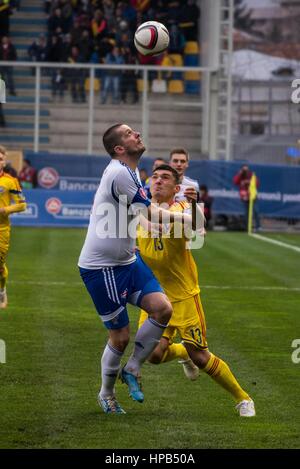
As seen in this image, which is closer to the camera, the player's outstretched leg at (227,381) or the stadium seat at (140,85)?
the player's outstretched leg at (227,381)

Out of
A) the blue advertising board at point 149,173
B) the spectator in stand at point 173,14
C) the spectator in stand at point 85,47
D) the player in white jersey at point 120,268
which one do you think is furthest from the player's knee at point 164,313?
the spectator in stand at point 173,14

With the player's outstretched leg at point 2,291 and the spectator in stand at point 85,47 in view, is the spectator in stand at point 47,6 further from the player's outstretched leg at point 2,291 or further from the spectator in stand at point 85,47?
the player's outstretched leg at point 2,291

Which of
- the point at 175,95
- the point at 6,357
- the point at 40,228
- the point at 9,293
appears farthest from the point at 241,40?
the point at 6,357

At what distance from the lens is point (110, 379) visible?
356 inches

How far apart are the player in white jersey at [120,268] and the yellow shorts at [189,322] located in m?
0.42

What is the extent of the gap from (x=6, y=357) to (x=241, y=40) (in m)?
39.4

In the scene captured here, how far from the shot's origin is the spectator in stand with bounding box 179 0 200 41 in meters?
40.6

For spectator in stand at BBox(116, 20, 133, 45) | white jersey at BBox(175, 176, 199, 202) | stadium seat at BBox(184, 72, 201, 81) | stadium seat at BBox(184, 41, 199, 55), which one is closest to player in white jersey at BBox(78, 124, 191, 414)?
white jersey at BBox(175, 176, 199, 202)

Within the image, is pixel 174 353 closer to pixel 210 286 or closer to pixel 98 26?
pixel 210 286

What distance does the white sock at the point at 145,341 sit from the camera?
8.98 meters

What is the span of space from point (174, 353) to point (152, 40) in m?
3.93

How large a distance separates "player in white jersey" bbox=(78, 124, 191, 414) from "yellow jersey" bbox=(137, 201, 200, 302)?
0.71 meters

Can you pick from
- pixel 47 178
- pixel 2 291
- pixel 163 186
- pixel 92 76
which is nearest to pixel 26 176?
pixel 47 178
